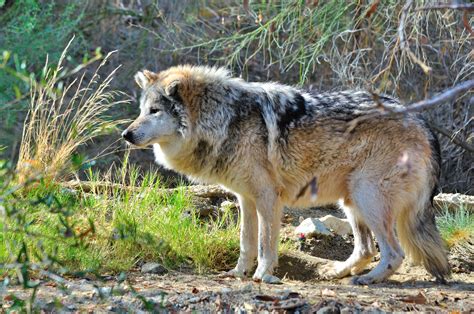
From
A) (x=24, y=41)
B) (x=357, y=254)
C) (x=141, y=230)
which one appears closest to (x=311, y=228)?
(x=357, y=254)

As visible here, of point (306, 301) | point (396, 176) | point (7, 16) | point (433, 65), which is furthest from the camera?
point (7, 16)

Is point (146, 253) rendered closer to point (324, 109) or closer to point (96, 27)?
point (324, 109)

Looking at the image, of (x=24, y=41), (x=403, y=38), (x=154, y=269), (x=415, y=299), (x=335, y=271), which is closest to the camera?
(x=403, y=38)

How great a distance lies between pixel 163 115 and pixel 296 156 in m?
1.12

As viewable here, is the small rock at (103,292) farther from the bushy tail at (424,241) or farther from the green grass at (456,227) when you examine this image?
the green grass at (456,227)

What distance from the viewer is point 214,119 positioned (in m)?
6.38

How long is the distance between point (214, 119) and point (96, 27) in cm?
705

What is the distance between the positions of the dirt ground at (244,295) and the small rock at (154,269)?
58mm

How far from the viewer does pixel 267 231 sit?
20.4 ft

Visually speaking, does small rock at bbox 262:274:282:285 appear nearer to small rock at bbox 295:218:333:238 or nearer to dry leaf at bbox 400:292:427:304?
dry leaf at bbox 400:292:427:304

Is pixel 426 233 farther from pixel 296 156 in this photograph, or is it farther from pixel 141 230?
pixel 141 230

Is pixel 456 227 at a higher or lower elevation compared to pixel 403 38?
lower

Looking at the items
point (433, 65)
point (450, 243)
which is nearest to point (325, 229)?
point (450, 243)

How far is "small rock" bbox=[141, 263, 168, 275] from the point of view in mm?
6117
